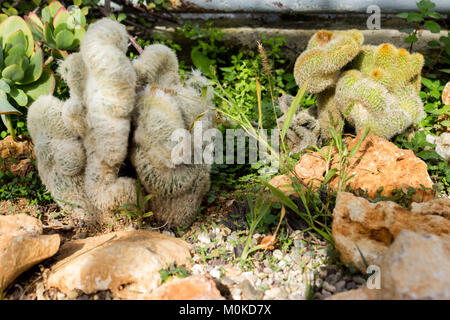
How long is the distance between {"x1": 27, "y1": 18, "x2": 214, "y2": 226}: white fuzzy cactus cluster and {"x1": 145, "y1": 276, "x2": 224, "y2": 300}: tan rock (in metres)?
0.65

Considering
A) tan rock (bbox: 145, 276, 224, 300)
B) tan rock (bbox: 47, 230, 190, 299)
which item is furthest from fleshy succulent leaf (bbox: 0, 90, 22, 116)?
tan rock (bbox: 145, 276, 224, 300)

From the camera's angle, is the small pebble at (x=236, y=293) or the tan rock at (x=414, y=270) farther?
the small pebble at (x=236, y=293)

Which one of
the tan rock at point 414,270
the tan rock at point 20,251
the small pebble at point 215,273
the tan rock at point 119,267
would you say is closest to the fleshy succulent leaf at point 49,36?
the tan rock at point 20,251

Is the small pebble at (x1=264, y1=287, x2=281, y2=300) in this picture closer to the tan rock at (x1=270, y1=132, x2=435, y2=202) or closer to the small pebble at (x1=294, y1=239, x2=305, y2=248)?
the small pebble at (x1=294, y1=239, x2=305, y2=248)

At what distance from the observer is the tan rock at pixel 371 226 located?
1870mm

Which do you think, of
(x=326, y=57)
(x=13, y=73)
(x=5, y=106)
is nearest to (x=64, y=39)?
(x=13, y=73)

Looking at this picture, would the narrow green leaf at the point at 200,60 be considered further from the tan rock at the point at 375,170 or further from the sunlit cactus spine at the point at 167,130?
the tan rock at the point at 375,170

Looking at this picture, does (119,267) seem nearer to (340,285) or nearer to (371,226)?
(340,285)

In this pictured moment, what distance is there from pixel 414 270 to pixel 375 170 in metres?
1.10

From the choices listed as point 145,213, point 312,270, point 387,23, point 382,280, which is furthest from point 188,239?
point 387,23

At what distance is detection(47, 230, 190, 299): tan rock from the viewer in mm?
1843

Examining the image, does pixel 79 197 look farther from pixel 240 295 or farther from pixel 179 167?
pixel 240 295

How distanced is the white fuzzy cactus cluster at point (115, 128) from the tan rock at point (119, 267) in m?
0.34

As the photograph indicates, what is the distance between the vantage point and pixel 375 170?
8.24 ft
